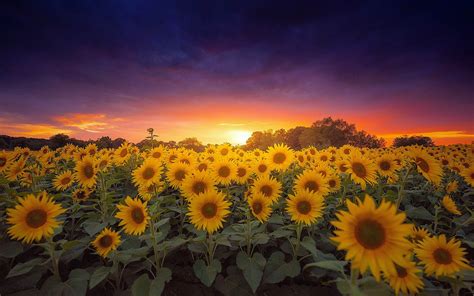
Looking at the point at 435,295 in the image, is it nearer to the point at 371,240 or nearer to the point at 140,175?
the point at 371,240

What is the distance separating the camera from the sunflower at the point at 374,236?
2.44m

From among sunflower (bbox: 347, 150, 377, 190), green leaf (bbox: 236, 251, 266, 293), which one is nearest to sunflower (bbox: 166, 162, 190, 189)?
green leaf (bbox: 236, 251, 266, 293)

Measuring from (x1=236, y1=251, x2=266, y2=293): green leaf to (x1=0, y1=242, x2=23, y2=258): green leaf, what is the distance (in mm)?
3248

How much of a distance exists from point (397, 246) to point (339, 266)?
54cm

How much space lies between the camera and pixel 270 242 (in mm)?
5184

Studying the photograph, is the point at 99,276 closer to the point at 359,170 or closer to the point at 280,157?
the point at 359,170

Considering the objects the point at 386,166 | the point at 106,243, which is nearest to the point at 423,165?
the point at 386,166

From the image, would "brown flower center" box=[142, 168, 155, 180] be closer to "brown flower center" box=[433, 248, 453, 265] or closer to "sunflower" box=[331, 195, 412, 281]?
"sunflower" box=[331, 195, 412, 281]

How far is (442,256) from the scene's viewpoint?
313 centimetres

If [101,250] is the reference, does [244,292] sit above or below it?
below

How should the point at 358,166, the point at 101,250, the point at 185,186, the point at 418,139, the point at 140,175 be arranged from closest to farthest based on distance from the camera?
the point at 101,250 < the point at 185,186 < the point at 140,175 < the point at 358,166 < the point at 418,139

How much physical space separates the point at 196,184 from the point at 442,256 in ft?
11.2

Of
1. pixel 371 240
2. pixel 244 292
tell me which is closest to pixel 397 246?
pixel 371 240

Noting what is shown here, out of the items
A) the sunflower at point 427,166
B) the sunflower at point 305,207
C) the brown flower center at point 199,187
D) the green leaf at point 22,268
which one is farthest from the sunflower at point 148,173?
the sunflower at point 427,166
